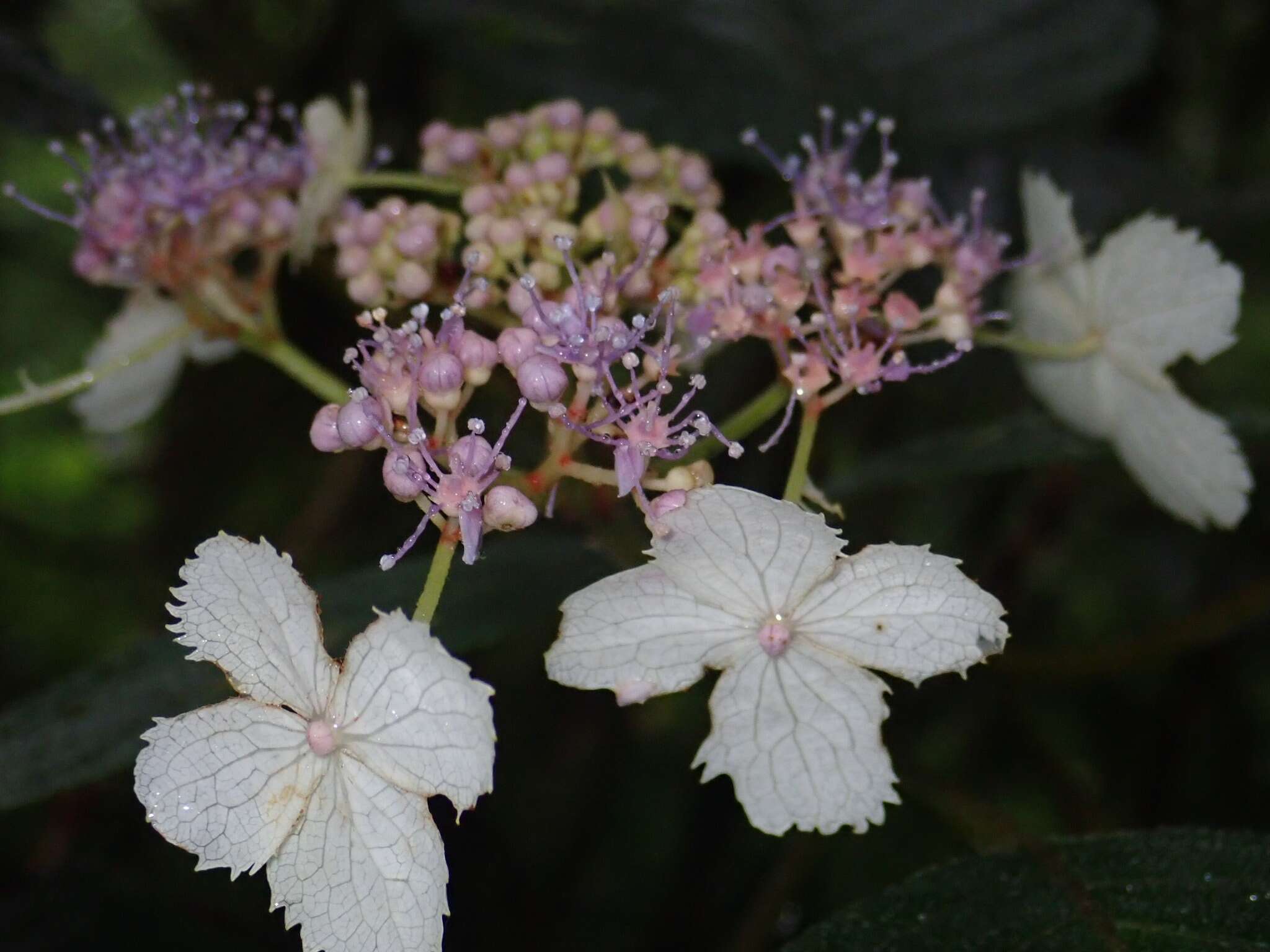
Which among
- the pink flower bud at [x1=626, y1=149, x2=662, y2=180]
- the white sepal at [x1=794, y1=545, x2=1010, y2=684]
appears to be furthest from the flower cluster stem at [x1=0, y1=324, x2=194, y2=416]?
the white sepal at [x1=794, y1=545, x2=1010, y2=684]

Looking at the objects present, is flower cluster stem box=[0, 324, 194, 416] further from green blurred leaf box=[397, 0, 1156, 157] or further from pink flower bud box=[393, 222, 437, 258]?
green blurred leaf box=[397, 0, 1156, 157]

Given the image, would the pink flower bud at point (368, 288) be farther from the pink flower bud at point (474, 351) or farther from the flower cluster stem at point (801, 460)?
the flower cluster stem at point (801, 460)

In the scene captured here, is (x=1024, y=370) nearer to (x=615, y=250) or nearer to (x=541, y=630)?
(x=615, y=250)

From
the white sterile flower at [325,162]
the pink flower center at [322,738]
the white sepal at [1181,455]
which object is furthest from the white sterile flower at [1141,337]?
the pink flower center at [322,738]

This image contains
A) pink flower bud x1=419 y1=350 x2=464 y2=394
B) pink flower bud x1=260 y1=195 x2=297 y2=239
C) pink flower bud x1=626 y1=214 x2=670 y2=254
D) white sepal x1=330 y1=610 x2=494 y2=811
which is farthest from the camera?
pink flower bud x1=260 y1=195 x2=297 y2=239

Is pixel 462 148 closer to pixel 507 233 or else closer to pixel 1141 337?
pixel 507 233

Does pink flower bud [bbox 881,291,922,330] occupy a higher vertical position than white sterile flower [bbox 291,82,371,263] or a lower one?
lower

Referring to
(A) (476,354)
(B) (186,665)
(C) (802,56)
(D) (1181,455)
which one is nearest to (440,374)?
(A) (476,354)
